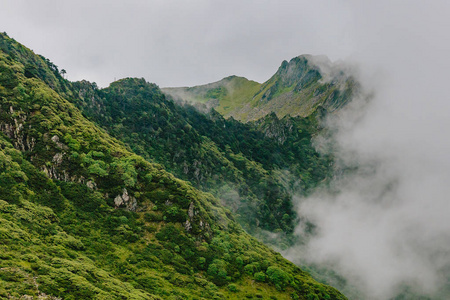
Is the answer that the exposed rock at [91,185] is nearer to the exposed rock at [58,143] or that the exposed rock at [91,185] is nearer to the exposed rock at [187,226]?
the exposed rock at [58,143]

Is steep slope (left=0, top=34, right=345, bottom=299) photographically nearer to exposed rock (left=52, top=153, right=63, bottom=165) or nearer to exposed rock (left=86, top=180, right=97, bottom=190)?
exposed rock (left=52, top=153, right=63, bottom=165)

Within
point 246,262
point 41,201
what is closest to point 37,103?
point 41,201

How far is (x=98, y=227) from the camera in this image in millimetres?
100625

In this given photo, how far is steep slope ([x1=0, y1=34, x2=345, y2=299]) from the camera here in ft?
229

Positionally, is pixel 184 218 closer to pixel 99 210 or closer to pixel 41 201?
pixel 99 210

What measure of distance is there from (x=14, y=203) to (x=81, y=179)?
27733mm

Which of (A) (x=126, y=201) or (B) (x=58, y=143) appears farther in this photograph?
(A) (x=126, y=201)

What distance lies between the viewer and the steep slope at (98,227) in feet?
229

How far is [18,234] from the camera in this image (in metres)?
70.5

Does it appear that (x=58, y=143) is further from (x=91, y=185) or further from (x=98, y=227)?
(x=98, y=227)

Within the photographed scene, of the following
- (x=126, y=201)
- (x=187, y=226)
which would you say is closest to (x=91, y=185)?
(x=126, y=201)

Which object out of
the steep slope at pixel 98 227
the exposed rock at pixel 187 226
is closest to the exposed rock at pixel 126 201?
the steep slope at pixel 98 227

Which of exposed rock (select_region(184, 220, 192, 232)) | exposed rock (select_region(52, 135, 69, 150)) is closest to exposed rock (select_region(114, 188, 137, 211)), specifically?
exposed rock (select_region(184, 220, 192, 232))

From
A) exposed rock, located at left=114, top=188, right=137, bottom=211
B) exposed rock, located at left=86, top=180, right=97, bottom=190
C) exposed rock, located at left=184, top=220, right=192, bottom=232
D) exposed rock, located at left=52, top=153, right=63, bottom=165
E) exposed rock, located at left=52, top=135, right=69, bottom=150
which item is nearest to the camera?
exposed rock, located at left=52, top=153, right=63, bottom=165
